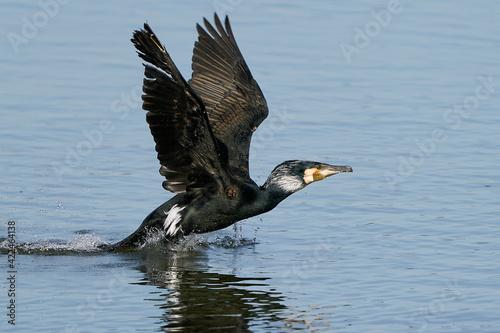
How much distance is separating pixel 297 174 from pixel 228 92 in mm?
1747

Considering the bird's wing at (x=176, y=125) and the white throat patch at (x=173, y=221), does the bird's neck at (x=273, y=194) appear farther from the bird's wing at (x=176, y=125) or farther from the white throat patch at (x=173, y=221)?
the white throat patch at (x=173, y=221)

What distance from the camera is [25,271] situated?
28.3ft

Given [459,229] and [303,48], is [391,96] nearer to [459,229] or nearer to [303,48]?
[303,48]

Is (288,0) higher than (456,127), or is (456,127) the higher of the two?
(288,0)

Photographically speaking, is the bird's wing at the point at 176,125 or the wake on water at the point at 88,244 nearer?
the bird's wing at the point at 176,125

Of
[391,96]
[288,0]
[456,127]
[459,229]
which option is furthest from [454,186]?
[288,0]

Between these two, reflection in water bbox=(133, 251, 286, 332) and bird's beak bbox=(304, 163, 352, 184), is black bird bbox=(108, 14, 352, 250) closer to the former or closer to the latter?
bird's beak bbox=(304, 163, 352, 184)

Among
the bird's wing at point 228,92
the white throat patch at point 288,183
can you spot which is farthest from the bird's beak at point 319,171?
the bird's wing at point 228,92

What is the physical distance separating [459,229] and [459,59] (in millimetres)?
6586

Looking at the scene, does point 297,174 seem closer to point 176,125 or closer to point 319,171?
point 319,171

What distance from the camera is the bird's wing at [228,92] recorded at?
988 cm

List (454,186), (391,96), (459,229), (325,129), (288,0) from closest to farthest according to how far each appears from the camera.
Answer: (459,229) → (454,186) → (325,129) → (391,96) → (288,0)

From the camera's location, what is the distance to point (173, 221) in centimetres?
927

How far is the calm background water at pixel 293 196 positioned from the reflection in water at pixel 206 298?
0.02 m
